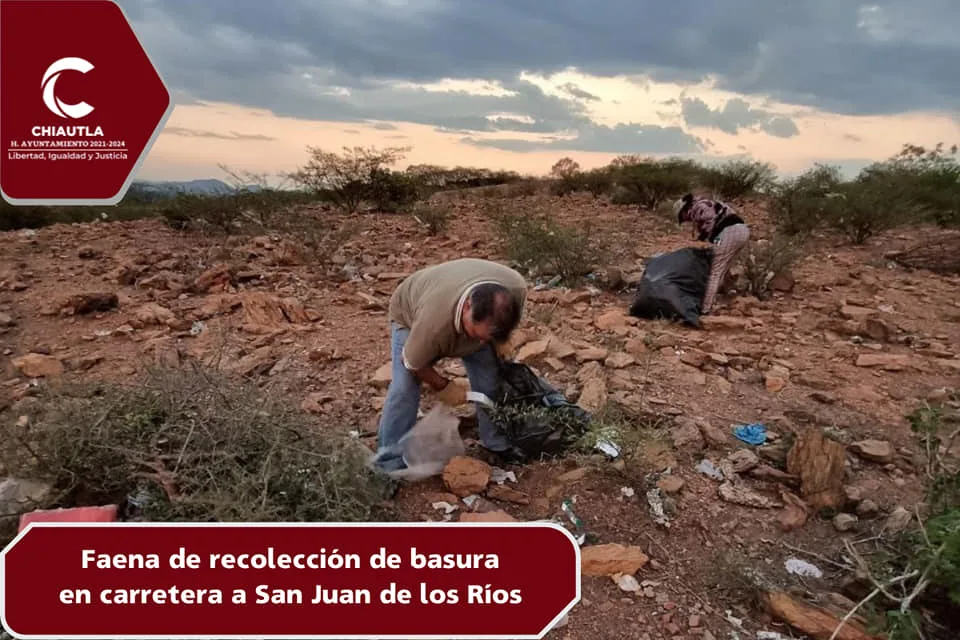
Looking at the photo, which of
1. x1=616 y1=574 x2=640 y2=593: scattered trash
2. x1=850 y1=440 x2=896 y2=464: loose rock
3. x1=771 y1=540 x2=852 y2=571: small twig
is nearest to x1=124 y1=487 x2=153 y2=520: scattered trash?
x1=616 y1=574 x2=640 y2=593: scattered trash

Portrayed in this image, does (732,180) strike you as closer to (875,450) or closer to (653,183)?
(653,183)

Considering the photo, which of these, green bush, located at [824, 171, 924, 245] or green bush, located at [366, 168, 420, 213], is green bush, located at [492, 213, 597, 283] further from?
green bush, located at [366, 168, 420, 213]

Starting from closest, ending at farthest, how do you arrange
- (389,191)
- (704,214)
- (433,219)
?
(704,214)
(433,219)
(389,191)

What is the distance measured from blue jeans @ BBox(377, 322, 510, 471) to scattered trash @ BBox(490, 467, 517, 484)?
9 cm

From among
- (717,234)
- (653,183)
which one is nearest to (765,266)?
(717,234)

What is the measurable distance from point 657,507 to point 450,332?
1.08 meters

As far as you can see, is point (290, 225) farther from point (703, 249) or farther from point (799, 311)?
point (799, 311)

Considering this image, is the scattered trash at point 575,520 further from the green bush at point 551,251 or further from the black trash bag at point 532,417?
the green bush at point 551,251

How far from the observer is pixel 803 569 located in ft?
7.90

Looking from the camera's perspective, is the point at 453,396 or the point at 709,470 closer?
the point at 709,470

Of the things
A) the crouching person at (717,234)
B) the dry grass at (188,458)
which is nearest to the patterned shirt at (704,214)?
the crouching person at (717,234)

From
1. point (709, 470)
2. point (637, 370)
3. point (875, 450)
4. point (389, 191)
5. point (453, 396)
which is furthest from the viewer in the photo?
point (389, 191)

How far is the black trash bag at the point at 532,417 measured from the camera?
9.32 feet

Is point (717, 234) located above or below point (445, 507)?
above
